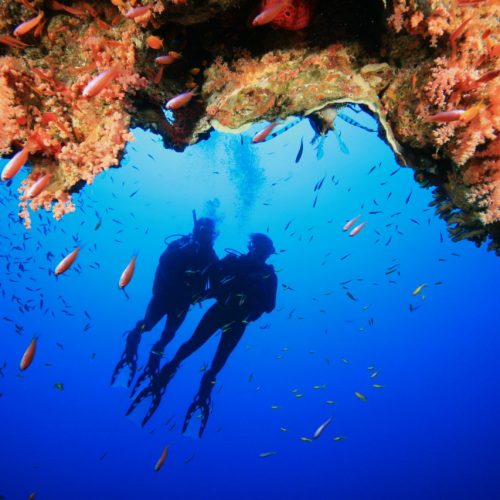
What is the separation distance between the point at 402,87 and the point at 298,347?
8288 centimetres

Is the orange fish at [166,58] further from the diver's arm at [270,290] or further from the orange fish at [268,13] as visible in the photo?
the diver's arm at [270,290]

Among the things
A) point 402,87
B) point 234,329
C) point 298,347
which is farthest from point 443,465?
point 402,87

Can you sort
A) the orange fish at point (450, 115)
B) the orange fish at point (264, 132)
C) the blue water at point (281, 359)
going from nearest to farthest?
the orange fish at point (450, 115) < the orange fish at point (264, 132) < the blue water at point (281, 359)

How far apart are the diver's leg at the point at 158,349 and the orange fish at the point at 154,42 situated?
272 inches

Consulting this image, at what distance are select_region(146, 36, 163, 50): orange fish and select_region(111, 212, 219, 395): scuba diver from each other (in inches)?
227

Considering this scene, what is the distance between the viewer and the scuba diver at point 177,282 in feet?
28.5

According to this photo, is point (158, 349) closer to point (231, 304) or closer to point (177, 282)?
point (177, 282)

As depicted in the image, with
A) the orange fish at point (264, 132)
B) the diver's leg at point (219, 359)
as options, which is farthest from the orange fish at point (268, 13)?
the diver's leg at point (219, 359)

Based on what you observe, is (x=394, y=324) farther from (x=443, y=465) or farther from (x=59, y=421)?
(x=59, y=421)

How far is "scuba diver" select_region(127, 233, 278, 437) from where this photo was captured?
335 inches

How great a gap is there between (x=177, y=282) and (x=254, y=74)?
6.23 meters

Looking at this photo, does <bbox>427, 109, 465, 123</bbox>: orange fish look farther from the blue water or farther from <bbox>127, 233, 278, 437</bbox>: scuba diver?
the blue water

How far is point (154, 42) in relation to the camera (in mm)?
3141

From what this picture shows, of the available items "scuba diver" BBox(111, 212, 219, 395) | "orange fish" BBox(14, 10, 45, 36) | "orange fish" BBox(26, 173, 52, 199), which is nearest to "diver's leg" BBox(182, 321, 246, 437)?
"scuba diver" BBox(111, 212, 219, 395)
